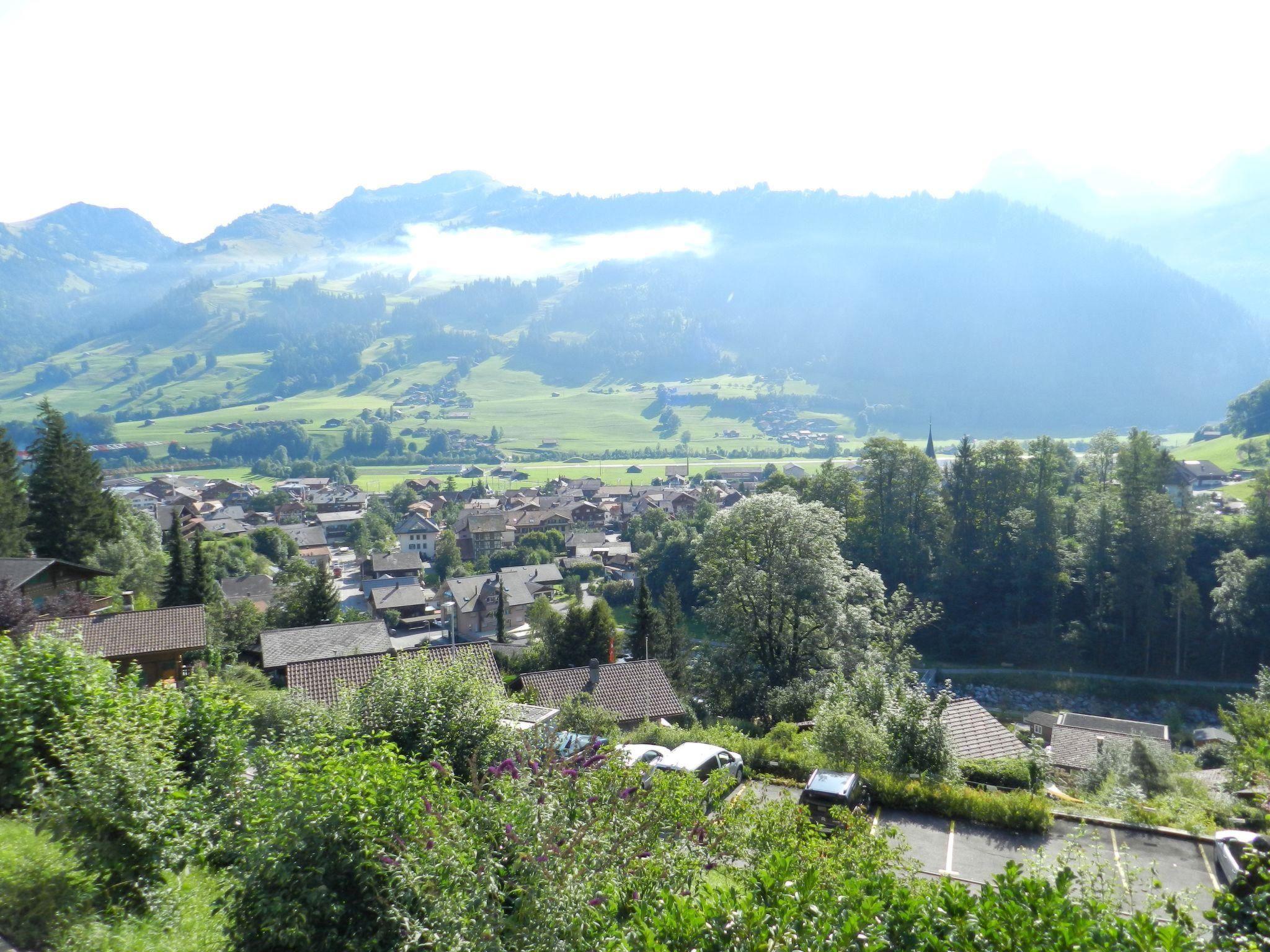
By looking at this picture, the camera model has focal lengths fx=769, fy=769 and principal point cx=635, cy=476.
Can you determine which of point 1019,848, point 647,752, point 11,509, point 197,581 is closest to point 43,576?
point 11,509

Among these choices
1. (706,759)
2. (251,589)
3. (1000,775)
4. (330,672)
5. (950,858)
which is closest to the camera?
(950,858)

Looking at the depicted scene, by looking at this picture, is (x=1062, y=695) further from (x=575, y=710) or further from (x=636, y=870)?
(x=636, y=870)

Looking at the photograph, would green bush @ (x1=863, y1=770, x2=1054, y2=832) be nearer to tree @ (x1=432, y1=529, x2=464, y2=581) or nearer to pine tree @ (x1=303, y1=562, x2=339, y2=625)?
pine tree @ (x1=303, y1=562, x2=339, y2=625)

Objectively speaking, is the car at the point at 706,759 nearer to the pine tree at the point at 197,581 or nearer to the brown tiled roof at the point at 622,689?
the brown tiled roof at the point at 622,689

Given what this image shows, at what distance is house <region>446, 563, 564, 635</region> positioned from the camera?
48688mm

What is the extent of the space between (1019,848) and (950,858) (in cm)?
92

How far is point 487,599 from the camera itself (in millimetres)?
49938

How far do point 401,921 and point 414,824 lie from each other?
1.82 ft

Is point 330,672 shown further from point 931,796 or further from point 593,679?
point 931,796

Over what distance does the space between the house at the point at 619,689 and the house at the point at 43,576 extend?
13.5 metres

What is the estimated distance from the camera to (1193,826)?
403 inches

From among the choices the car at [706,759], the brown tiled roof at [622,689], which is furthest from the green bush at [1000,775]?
the brown tiled roof at [622,689]

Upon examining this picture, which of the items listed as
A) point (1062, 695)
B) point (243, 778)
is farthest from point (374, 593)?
point (243, 778)

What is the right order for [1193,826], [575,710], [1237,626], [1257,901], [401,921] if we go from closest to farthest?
[1257,901] → [401,921] → [1193,826] → [575,710] → [1237,626]
